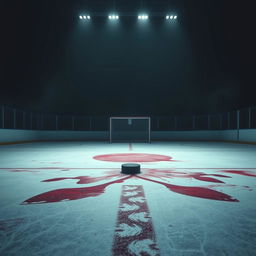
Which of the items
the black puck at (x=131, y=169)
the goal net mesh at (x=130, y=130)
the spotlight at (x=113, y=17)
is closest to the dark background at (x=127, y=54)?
the spotlight at (x=113, y=17)

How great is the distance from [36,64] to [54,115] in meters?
8.44

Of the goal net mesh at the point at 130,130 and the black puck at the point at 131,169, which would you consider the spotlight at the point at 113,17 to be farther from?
the black puck at the point at 131,169

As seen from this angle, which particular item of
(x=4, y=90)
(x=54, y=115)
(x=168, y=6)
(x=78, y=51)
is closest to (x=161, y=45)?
(x=168, y=6)

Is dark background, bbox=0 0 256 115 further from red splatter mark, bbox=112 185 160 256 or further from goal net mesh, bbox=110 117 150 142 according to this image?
red splatter mark, bbox=112 185 160 256

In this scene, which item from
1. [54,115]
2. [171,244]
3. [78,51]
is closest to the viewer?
[171,244]

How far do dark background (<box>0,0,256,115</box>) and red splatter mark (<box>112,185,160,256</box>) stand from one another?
10426 mm

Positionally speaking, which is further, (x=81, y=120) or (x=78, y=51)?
(x=81, y=120)

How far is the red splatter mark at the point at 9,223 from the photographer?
1.85 meters

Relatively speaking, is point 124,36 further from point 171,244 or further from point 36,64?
point 171,244

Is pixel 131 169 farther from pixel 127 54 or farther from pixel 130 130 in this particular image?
pixel 130 130

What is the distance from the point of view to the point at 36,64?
480 inches

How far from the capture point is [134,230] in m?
1.81

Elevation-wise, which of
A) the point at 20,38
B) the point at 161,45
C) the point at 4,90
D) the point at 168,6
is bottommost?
the point at 4,90

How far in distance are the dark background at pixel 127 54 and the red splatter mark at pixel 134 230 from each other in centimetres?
1043
